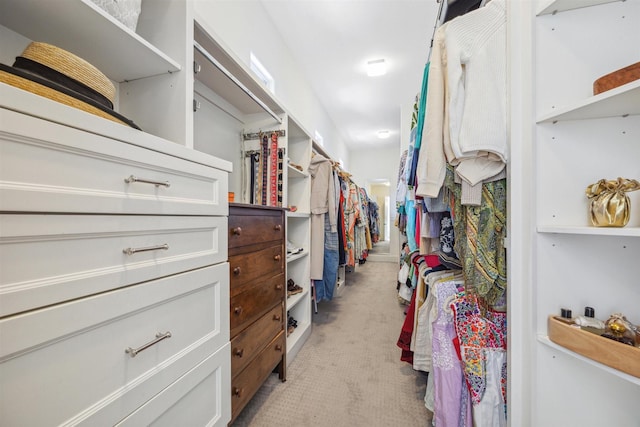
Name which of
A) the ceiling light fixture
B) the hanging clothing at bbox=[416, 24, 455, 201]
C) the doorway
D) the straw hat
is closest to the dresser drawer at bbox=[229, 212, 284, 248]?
the straw hat

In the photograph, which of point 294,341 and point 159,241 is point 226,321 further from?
point 294,341

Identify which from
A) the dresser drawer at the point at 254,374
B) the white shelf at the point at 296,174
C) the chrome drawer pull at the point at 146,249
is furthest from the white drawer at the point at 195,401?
the white shelf at the point at 296,174

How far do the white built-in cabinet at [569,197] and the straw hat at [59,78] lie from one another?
1313 mm

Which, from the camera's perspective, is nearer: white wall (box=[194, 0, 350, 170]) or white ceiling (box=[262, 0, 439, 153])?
white wall (box=[194, 0, 350, 170])

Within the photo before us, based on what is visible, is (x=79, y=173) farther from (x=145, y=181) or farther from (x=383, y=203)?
(x=383, y=203)

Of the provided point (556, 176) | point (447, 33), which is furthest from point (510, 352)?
point (447, 33)

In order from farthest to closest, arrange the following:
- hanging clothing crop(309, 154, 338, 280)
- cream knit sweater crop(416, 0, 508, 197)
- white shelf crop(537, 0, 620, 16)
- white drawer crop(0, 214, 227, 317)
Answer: hanging clothing crop(309, 154, 338, 280) → cream knit sweater crop(416, 0, 508, 197) → white shelf crop(537, 0, 620, 16) → white drawer crop(0, 214, 227, 317)

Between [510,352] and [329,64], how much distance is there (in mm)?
3182

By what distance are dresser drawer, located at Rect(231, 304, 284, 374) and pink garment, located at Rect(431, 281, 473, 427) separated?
0.81m

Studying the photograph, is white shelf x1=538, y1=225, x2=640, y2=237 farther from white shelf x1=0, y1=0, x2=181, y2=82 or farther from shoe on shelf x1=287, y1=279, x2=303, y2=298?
shoe on shelf x1=287, y1=279, x2=303, y2=298

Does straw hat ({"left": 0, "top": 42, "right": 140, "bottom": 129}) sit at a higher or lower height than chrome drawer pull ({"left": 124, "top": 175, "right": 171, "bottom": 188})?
higher

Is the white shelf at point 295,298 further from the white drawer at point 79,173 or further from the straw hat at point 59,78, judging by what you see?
the straw hat at point 59,78

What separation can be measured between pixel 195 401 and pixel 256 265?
54 cm

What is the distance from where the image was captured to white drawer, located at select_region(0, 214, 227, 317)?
1.32 feet
